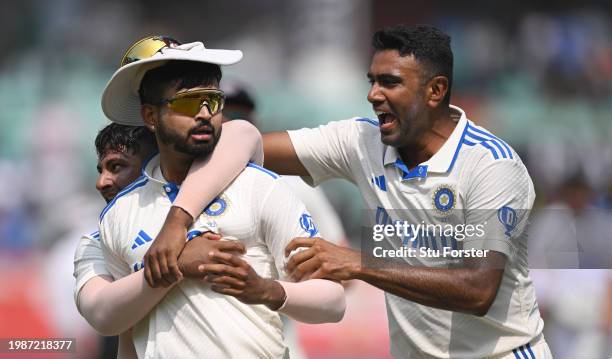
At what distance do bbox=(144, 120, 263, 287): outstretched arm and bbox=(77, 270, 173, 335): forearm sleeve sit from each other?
0.15ft

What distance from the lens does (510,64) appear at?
8672 mm

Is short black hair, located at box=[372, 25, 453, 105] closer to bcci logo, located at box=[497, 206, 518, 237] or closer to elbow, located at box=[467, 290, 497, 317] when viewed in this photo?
bcci logo, located at box=[497, 206, 518, 237]

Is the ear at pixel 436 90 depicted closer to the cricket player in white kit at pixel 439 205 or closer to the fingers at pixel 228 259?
the cricket player in white kit at pixel 439 205

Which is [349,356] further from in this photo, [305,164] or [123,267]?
[123,267]

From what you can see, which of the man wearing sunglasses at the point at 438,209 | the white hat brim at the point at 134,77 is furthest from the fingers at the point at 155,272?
the man wearing sunglasses at the point at 438,209

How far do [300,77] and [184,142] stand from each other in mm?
5512

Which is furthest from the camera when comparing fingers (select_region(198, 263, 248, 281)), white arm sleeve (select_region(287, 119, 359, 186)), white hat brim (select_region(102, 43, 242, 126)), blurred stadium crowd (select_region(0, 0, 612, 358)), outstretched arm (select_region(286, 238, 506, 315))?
blurred stadium crowd (select_region(0, 0, 612, 358))

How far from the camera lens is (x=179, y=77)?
116 inches

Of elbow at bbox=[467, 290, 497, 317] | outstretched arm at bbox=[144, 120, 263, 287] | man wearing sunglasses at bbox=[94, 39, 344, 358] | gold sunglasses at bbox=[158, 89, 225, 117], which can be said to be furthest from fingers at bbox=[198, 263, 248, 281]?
elbow at bbox=[467, 290, 497, 317]

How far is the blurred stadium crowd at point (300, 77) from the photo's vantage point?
7.60 meters

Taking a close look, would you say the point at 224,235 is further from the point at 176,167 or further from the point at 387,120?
the point at 387,120

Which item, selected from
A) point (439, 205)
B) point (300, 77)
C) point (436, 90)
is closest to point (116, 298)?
point (439, 205)

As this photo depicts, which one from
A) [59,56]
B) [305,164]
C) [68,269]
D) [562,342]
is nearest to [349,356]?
[562,342]

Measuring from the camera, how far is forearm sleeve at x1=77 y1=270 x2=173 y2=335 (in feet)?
9.18
